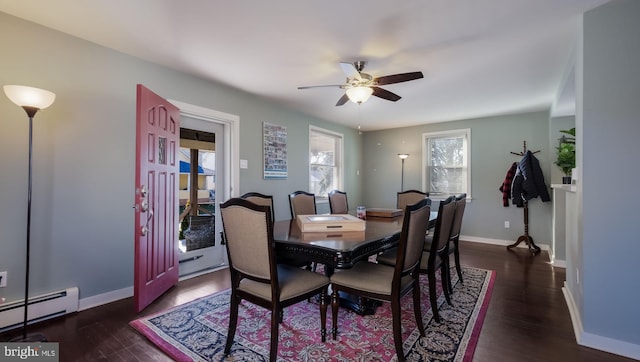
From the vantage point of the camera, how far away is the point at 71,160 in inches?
93.8

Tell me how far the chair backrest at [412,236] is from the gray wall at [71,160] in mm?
2572

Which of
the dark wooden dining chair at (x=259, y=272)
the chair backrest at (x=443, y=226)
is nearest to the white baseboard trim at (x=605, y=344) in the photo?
the chair backrest at (x=443, y=226)

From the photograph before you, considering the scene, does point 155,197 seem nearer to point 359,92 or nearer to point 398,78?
point 359,92

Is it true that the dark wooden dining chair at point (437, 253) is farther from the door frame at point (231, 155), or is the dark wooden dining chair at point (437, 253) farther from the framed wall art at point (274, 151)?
the framed wall art at point (274, 151)

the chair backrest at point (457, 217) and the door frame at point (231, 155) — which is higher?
the door frame at point (231, 155)

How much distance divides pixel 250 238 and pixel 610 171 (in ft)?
7.94

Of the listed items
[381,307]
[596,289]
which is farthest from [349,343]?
[596,289]

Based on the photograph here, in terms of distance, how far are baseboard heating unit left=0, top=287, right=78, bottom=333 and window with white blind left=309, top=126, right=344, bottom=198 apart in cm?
349

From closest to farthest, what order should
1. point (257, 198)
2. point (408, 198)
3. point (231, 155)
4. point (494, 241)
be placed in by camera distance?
point (257, 198), point (231, 155), point (408, 198), point (494, 241)

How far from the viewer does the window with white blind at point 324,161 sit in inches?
210

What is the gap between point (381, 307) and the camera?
2490 mm

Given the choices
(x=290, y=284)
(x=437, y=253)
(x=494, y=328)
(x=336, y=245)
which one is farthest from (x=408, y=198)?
(x=290, y=284)

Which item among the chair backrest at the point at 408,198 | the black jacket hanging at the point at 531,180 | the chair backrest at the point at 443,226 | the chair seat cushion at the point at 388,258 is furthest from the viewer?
the black jacket hanging at the point at 531,180

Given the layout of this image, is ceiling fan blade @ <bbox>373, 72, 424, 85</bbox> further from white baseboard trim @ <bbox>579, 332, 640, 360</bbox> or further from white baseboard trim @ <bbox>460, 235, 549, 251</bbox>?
white baseboard trim @ <bbox>460, 235, 549, 251</bbox>
